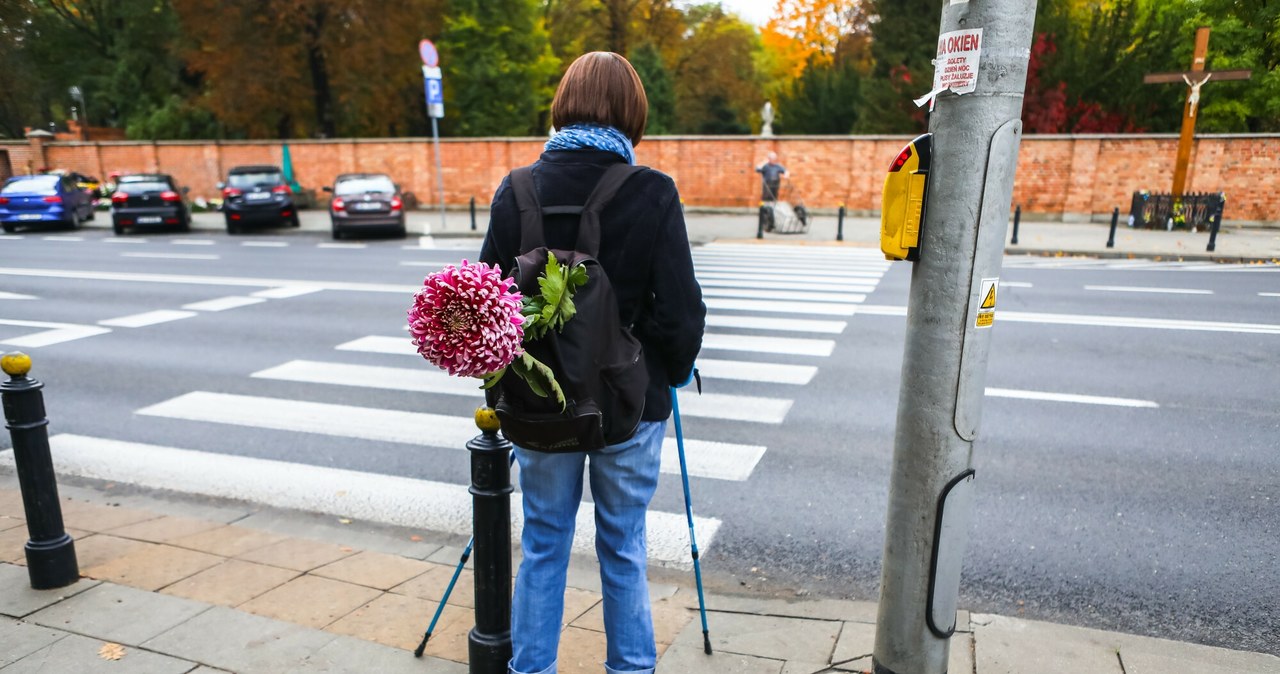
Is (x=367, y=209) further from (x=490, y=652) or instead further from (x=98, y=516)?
(x=490, y=652)

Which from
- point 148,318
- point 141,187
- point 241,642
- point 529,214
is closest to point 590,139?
point 529,214

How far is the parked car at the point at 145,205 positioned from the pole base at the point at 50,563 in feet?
68.2

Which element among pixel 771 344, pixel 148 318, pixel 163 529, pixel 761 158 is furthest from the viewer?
pixel 761 158

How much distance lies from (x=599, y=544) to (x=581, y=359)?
2.25ft

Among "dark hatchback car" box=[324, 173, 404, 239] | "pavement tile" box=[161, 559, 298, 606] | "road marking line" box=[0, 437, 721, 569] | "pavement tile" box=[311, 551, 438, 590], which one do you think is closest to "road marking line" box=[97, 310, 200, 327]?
"road marking line" box=[0, 437, 721, 569]

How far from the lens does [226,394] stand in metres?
6.98

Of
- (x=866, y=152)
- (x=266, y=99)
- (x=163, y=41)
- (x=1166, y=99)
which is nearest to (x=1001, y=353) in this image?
(x=866, y=152)

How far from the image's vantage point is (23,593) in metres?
3.56

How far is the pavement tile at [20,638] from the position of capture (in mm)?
3057

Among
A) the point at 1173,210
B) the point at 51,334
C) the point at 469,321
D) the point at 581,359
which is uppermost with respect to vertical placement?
the point at 469,321

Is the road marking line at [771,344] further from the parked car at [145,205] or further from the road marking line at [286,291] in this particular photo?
the parked car at [145,205]

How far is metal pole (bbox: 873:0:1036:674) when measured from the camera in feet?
7.24

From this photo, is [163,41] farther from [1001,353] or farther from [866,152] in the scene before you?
[1001,353]

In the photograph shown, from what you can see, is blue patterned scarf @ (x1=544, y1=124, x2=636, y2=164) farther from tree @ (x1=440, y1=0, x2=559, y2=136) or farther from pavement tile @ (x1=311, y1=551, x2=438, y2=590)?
tree @ (x1=440, y1=0, x2=559, y2=136)
